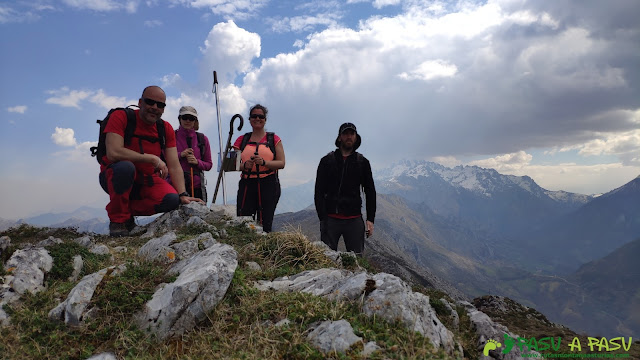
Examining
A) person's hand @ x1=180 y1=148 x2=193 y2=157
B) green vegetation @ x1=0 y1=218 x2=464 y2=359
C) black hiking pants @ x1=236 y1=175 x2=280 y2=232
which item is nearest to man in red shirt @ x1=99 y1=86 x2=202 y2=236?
person's hand @ x1=180 y1=148 x2=193 y2=157

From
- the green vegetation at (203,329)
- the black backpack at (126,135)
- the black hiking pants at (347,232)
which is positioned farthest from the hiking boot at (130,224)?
the black hiking pants at (347,232)

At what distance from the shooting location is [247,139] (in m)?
9.77

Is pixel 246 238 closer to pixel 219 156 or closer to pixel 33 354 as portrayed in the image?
pixel 33 354

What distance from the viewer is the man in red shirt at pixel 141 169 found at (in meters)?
7.88

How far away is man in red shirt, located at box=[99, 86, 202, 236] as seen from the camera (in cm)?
788

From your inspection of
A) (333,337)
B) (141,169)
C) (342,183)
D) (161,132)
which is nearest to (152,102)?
(161,132)

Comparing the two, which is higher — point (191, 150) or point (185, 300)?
point (191, 150)

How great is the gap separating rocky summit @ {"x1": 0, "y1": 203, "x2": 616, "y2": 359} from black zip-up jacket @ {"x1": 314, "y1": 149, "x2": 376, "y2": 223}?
106 inches

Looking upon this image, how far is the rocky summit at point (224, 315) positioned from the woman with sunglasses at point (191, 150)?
534cm

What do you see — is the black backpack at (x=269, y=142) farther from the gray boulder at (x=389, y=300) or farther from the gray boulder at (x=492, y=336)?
the gray boulder at (x=492, y=336)

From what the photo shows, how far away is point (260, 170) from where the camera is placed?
376 inches

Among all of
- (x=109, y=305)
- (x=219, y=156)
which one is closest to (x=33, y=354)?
(x=109, y=305)

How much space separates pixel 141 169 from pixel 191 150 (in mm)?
2200

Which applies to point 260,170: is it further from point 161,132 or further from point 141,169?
point 141,169
